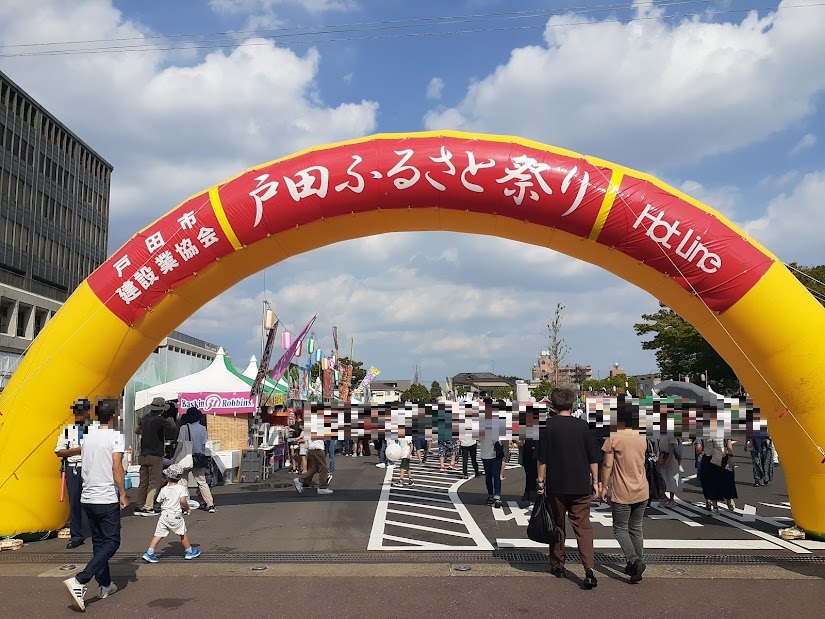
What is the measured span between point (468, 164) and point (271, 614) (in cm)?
556

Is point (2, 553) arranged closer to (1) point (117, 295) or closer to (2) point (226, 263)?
(1) point (117, 295)

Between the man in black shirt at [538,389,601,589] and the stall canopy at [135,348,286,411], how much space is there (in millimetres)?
10958

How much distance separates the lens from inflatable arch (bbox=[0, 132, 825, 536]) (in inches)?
305

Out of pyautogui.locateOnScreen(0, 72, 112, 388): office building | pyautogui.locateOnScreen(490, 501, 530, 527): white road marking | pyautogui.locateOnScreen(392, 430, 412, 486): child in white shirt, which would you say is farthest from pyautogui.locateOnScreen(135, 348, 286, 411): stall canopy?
pyautogui.locateOnScreen(0, 72, 112, 388): office building

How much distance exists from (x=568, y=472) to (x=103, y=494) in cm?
414

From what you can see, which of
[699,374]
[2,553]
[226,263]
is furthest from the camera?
[699,374]

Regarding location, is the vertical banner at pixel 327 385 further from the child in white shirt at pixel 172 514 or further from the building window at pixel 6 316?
the building window at pixel 6 316

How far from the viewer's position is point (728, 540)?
7.74 m

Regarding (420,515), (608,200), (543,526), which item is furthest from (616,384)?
(543,526)

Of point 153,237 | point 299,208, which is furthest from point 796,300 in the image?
point 153,237

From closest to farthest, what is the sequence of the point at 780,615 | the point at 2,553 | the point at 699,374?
the point at 780,615 → the point at 2,553 → the point at 699,374

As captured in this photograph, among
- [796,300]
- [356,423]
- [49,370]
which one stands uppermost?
[796,300]

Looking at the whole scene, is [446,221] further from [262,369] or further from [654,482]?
[262,369]

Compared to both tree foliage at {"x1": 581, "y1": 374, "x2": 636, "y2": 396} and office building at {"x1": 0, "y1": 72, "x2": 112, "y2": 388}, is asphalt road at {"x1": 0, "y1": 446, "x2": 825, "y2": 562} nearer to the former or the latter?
office building at {"x1": 0, "y1": 72, "x2": 112, "y2": 388}
